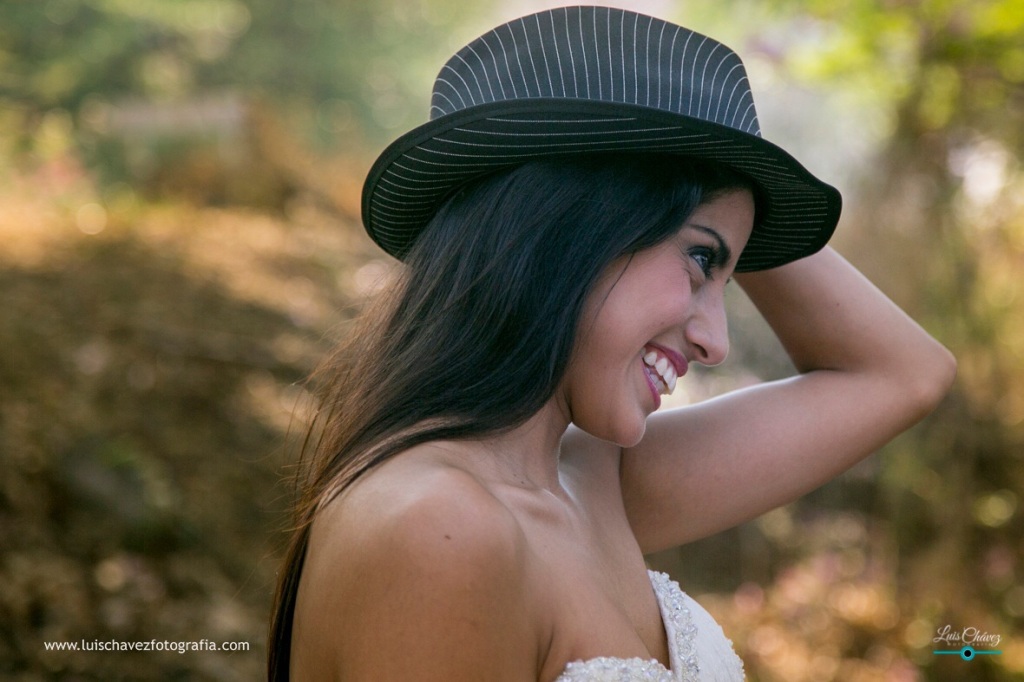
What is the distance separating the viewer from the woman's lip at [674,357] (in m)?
1.46

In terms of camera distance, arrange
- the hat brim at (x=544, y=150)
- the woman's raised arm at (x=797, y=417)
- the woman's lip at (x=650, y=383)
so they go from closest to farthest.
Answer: the hat brim at (x=544, y=150)
the woman's lip at (x=650, y=383)
the woman's raised arm at (x=797, y=417)

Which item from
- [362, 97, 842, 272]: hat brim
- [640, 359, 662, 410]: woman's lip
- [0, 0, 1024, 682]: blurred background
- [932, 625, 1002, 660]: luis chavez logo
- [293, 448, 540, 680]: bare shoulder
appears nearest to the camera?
[293, 448, 540, 680]: bare shoulder

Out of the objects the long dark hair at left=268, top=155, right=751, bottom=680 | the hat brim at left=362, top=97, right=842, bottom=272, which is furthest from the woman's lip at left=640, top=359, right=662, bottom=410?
the hat brim at left=362, top=97, right=842, bottom=272

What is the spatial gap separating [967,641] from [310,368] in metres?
3.59

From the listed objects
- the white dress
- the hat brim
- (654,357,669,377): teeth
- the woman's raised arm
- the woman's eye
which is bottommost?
the white dress

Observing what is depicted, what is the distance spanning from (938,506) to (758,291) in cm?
317

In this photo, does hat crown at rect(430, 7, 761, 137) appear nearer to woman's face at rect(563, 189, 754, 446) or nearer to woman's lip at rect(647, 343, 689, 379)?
woman's face at rect(563, 189, 754, 446)

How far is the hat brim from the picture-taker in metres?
1.33

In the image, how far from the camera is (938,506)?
4645 mm

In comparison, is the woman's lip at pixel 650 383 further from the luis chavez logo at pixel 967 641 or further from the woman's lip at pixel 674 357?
A: the luis chavez logo at pixel 967 641

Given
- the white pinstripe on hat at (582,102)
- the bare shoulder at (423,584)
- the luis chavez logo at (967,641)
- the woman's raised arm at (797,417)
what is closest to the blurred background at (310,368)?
the luis chavez logo at (967,641)

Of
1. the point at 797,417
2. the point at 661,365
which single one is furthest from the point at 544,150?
the point at 797,417

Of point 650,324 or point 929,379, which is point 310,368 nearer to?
point 929,379

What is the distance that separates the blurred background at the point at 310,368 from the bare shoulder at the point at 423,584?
1758 mm
